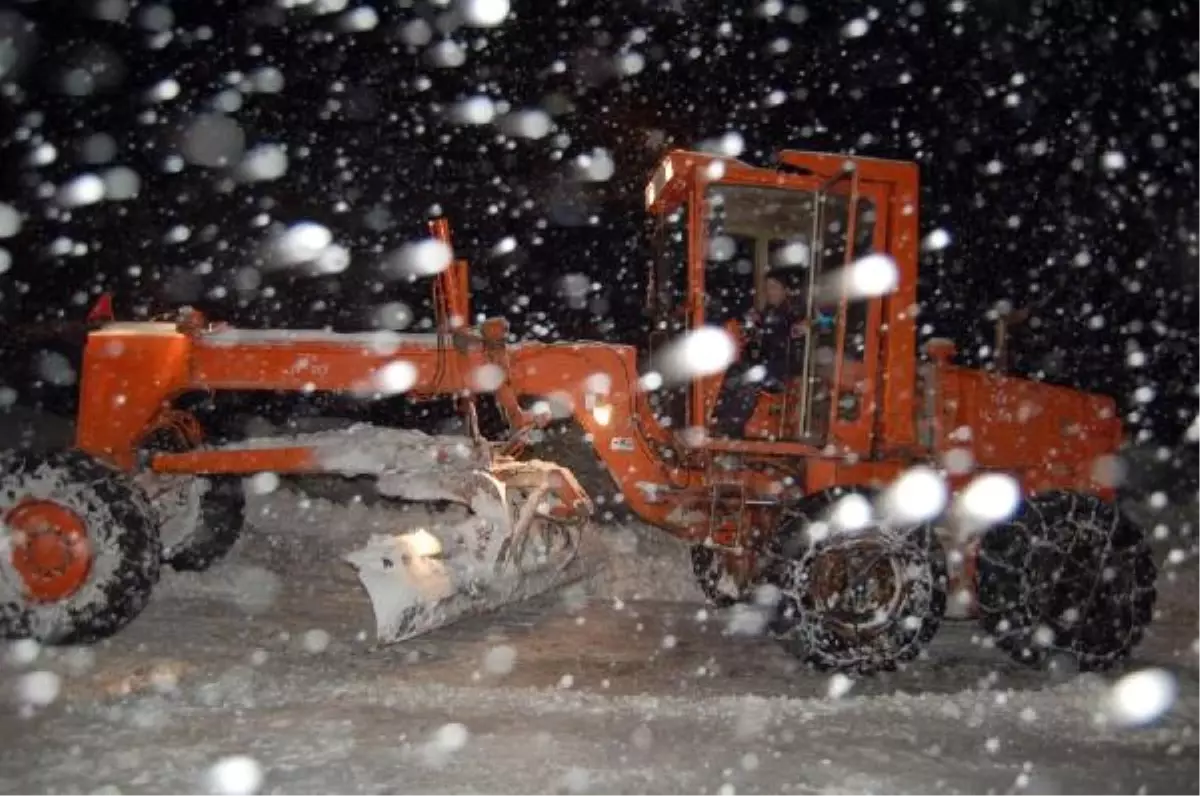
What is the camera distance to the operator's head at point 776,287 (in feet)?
22.2

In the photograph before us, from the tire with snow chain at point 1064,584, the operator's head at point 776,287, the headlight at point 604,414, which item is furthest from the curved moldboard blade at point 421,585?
the tire with snow chain at point 1064,584

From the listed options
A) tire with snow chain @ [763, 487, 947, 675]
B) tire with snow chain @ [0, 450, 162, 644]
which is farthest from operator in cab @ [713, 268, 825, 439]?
tire with snow chain @ [0, 450, 162, 644]

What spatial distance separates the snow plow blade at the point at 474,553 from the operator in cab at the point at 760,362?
1.23m

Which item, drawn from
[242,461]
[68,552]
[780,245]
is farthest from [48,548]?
[780,245]

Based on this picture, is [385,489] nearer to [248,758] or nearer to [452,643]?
[452,643]

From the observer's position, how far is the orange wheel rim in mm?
6023

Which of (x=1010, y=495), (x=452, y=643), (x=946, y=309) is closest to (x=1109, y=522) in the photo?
(x=1010, y=495)

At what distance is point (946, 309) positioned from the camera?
1822 centimetres

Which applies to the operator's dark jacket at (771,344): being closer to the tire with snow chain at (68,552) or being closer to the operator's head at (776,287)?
the operator's head at (776,287)

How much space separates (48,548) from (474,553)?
233 cm

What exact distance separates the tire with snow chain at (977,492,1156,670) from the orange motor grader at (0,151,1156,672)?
1 cm

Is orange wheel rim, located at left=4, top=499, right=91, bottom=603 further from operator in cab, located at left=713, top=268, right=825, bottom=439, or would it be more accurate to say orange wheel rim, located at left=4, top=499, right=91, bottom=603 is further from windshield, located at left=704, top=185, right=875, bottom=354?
windshield, located at left=704, top=185, right=875, bottom=354

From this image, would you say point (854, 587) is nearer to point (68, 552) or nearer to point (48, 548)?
point (68, 552)

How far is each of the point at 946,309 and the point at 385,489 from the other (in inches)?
540
